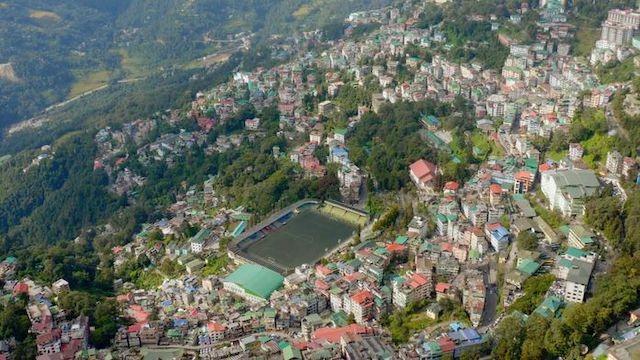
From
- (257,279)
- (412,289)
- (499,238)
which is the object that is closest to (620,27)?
(499,238)

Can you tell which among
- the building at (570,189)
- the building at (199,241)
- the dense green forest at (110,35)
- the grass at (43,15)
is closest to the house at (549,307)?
the building at (570,189)

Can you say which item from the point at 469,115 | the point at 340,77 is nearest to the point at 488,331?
the point at 469,115

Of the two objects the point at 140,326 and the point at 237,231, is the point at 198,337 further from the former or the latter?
the point at 237,231

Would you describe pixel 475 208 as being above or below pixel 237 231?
above

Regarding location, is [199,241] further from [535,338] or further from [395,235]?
[535,338]

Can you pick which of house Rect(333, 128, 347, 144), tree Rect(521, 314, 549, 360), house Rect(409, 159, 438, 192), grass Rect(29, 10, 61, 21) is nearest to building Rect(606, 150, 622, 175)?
house Rect(409, 159, 438, 192)
